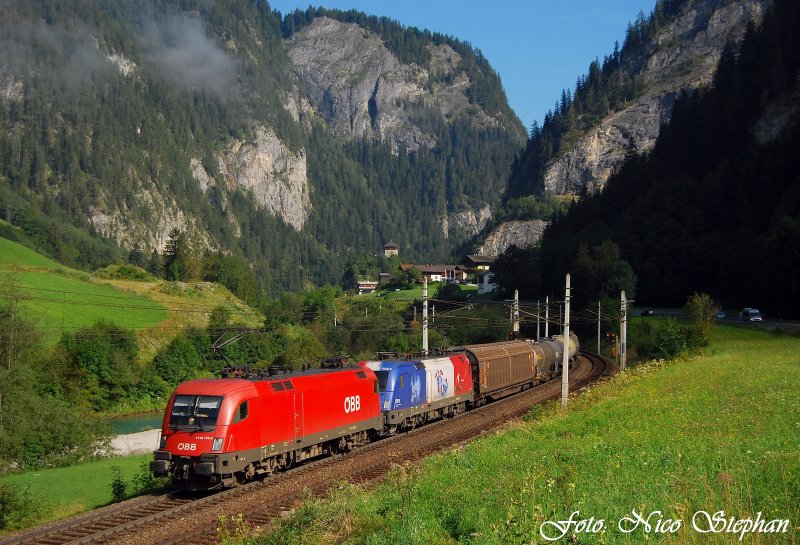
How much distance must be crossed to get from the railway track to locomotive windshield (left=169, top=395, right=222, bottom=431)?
2.04m

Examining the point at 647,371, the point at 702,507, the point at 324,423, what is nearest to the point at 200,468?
the point at 324,423

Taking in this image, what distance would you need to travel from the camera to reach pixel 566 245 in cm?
13400

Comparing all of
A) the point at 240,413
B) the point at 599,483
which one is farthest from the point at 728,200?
the point at 599,483

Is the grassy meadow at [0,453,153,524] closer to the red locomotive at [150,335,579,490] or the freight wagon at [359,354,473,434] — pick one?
the red locomotive at [150,335,579,490]

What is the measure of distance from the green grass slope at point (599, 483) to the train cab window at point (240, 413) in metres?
4.99

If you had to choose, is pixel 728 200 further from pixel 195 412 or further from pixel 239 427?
pixel 195 412

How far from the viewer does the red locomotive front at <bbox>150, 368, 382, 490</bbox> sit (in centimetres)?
2181

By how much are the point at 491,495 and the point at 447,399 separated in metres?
24.9

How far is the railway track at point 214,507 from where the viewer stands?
1770cm

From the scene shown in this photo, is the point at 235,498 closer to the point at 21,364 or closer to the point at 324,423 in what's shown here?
the point at 324,423

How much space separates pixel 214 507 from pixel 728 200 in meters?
110

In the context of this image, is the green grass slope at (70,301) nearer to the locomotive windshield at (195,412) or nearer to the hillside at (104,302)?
the hillside at (104,302)

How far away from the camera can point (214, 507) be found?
2023cm

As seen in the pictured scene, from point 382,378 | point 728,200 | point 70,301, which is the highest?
point 728,200
